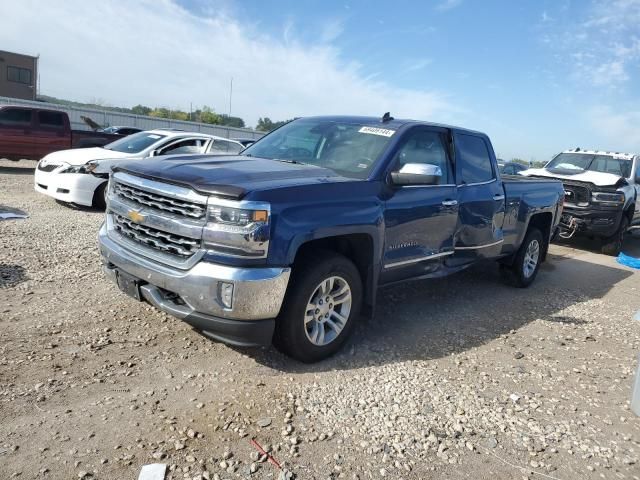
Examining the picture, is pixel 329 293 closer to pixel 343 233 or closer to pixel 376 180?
pixel 343 233

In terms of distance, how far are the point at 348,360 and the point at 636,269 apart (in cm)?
763

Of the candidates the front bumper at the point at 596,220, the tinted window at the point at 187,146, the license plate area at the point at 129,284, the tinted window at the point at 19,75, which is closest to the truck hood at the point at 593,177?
the front bumper at the point at 596,220

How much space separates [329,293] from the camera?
3.77 meters

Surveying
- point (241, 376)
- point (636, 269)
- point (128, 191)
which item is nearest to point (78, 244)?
point (128, 191)

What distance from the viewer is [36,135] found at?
552 inches

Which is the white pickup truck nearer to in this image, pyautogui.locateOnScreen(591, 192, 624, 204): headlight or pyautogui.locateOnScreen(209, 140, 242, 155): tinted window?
pyautogui.locateOnScreen(591, 192, 624, 204): headlight

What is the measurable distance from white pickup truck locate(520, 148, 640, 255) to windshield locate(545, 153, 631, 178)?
0.12 feet

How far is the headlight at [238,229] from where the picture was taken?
313cm

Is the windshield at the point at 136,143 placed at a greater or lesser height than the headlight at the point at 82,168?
greater

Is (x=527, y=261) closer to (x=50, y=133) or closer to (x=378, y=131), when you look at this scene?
(x=378, y=131)

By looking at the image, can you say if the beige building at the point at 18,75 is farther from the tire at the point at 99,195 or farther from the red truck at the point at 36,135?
the tire at the point at 99,195

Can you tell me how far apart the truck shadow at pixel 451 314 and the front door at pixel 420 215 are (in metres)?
0.58

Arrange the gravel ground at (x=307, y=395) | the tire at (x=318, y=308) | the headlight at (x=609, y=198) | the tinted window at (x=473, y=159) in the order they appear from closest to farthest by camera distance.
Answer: the gravel ground at (x=307, y=395) < the tire at (x=318, y=308) < the tinted window at (x=473, y=159) < the headlight at (x=609, y=198)

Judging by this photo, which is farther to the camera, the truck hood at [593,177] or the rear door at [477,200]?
the truck hood at [593,177]
